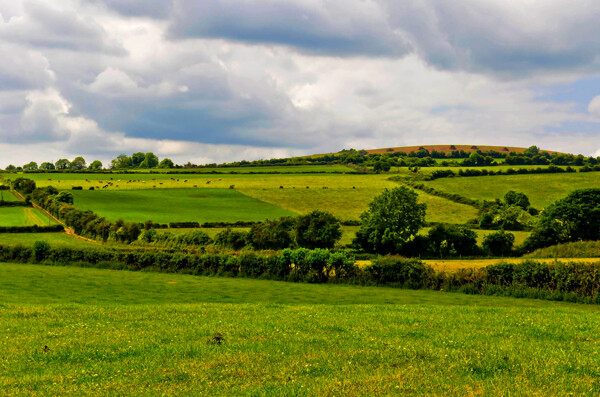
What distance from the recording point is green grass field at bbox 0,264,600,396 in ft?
38.7

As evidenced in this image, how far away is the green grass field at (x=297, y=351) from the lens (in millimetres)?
11781

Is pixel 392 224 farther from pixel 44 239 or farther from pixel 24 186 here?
pixel 24 186

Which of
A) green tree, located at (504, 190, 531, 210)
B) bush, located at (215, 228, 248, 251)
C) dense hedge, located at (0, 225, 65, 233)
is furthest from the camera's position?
green tree, located at (504, 190, 531, 210)

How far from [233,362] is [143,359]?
107 inches

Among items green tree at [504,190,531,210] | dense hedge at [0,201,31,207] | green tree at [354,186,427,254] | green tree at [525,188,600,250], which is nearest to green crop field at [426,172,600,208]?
green tree at [504,190,531,210]

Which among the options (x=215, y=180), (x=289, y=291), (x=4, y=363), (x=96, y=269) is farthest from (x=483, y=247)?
(x=215, y=180)

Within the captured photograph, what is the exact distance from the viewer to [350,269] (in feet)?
189

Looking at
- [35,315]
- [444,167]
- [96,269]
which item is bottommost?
[96,269]

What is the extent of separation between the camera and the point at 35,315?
2105 cm

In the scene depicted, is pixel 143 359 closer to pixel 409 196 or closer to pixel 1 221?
pixel 409 196

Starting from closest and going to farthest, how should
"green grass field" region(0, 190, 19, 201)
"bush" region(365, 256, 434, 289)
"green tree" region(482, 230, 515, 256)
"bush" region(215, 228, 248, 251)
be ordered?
"bush" region(365, 256, 434, 289) < "green tree" region(482, 230, 515, 256) < "bush" region(215, 228, 248, 251) < "green grass field" region(0, 190, 19, 201)

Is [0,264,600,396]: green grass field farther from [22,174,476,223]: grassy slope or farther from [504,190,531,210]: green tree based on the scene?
[504,190,531,210]: green tree

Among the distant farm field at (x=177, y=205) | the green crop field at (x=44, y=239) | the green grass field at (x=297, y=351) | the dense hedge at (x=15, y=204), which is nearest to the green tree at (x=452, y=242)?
the distant farm field at (x=177, y=205)

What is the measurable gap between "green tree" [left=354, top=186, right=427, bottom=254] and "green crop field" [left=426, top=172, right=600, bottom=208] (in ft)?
210
